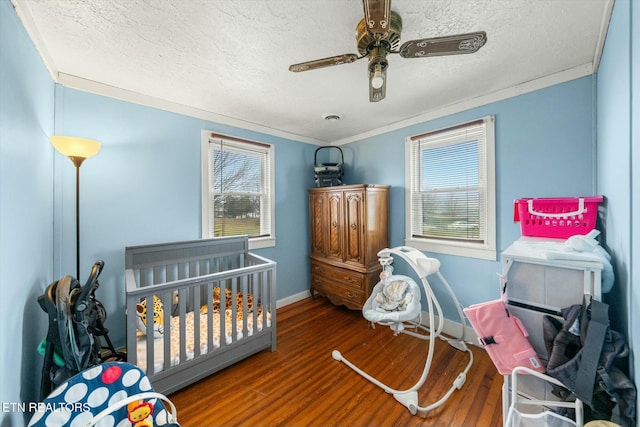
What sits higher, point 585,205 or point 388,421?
point 585,205

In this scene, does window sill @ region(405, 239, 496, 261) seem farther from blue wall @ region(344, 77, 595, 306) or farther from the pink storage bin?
the pink storage bin

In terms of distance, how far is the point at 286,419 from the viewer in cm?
149

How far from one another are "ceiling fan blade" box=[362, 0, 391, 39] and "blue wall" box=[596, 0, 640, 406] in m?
0.88

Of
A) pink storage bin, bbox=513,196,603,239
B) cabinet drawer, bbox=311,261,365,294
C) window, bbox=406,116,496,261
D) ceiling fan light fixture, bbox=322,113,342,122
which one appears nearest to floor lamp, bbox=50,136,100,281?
ceiling fan light fixture, bbox=322,113,342,122

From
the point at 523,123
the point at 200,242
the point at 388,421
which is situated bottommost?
the point at 388,421

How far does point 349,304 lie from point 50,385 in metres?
2.42

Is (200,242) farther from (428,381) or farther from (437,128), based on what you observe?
(437,128)

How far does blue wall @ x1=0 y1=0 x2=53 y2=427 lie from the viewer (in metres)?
1.07

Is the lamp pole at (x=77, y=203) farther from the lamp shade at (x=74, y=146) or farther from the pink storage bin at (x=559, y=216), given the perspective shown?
the pink storage bin at (x=559, y=216)

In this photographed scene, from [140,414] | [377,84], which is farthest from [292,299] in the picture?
[377,84]

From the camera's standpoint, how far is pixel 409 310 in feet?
6.16

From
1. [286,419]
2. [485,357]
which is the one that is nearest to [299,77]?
[286,419]

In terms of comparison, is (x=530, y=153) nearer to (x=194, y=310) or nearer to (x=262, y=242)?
(x=262, y=242)

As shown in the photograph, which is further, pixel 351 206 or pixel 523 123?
pixel 351 206
